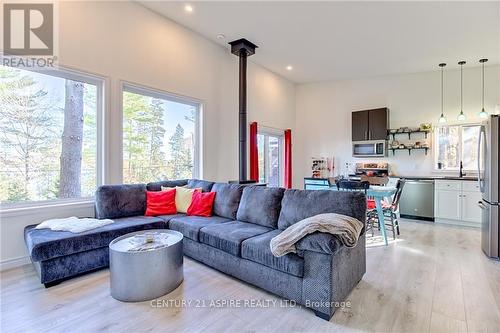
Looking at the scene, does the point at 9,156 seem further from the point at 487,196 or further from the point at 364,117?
the point at 364,117

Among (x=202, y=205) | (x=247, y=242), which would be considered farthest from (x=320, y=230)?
(x=202, y=205)

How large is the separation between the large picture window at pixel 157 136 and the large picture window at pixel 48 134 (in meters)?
0.43

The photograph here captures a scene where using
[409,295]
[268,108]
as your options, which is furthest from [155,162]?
[409,295]

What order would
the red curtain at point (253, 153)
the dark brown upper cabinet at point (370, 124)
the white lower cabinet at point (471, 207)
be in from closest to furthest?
the white lower cabinet at point (471, 207)
the red curtain at point (253, 153)
the dark brown upper cabinet at point (370, 124)

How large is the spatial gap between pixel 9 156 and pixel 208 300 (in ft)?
8.77

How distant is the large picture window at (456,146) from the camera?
209 inches

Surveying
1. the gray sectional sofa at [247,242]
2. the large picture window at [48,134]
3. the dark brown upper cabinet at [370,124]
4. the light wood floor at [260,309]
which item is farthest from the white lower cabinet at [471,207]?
the large picture window at [48,134]

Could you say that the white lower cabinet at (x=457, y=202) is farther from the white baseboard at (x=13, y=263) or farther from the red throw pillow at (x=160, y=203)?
the white baseboard at (x=13, y=263)

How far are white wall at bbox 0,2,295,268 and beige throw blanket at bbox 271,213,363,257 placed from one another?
8.62 feet

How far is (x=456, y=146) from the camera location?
5.46 m

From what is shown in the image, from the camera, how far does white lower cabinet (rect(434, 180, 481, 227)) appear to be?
4.73 metres

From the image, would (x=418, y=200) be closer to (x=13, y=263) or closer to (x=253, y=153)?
(x=253, y=153)

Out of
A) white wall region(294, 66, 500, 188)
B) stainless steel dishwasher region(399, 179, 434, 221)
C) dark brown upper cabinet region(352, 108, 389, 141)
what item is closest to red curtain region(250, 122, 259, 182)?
white wall region(294, 66, 500, 188)

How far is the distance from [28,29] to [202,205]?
9.27 feet
